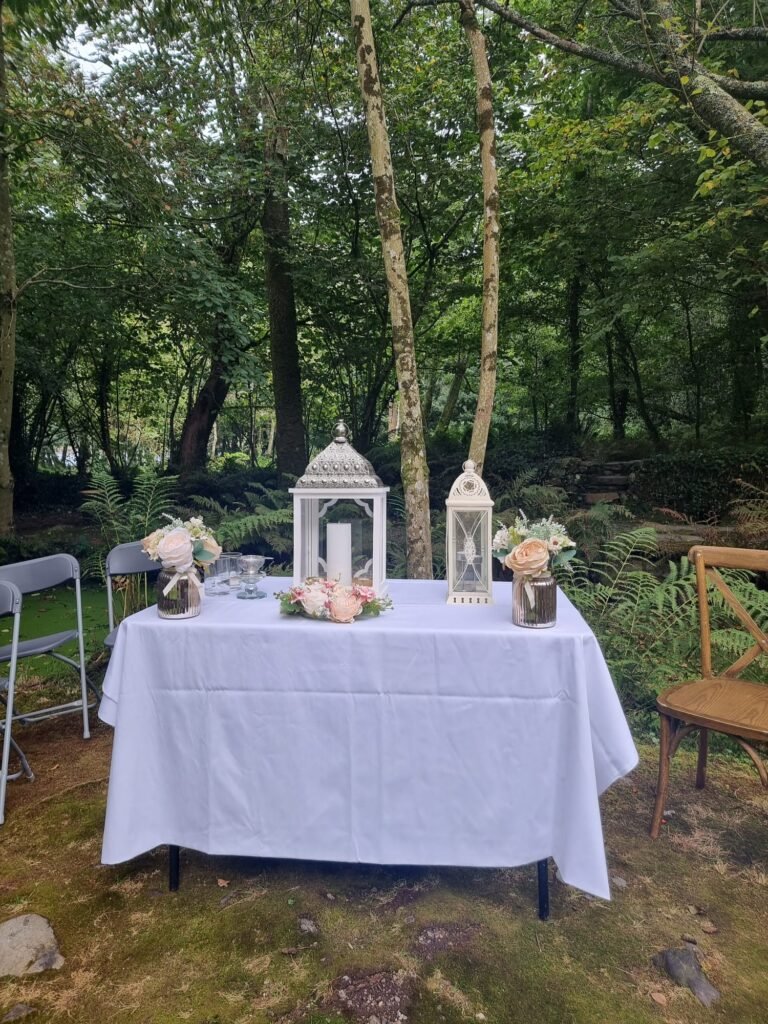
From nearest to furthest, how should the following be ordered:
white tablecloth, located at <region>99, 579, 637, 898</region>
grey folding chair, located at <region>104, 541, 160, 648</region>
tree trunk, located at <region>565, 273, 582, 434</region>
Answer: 1. white tablecloth, located at <region>99, 579, 637, 898</region>
2. grey folding chair, located at <region>104, 541, 160, 648</region>
3. tree trunk, located at <region>565, 273, 582, 434</region>

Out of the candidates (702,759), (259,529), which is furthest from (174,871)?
(259,529)

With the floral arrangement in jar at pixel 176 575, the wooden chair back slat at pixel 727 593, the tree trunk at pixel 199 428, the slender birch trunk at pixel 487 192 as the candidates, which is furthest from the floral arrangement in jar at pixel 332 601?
the tree trunk at pixel 199 428

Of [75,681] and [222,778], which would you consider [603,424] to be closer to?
[75,681]

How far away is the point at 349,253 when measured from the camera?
318 inches

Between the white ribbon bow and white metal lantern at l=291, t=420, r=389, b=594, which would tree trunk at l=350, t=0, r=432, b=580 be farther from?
the white ribbon bow

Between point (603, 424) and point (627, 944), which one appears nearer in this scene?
point (627, 944)

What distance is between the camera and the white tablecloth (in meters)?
1.88

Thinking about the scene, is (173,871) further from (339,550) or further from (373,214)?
(373,214)

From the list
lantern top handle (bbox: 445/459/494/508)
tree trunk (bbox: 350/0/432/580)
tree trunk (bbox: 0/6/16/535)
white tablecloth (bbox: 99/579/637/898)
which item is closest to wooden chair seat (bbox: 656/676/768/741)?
white tablecloth (bbox: 99/579/637/898)

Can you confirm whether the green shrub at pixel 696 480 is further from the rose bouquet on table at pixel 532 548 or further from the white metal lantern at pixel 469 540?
the rose bouquet on table at pixel 532 548

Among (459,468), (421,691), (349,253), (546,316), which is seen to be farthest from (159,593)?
(546,316)

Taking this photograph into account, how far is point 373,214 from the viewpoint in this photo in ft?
26.2

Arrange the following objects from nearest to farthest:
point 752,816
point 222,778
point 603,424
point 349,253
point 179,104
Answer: point 222,778 → point 752,816 → point 179,104 → point 349,253 → point 603,424

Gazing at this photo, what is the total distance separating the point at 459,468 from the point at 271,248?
365 centimetres
